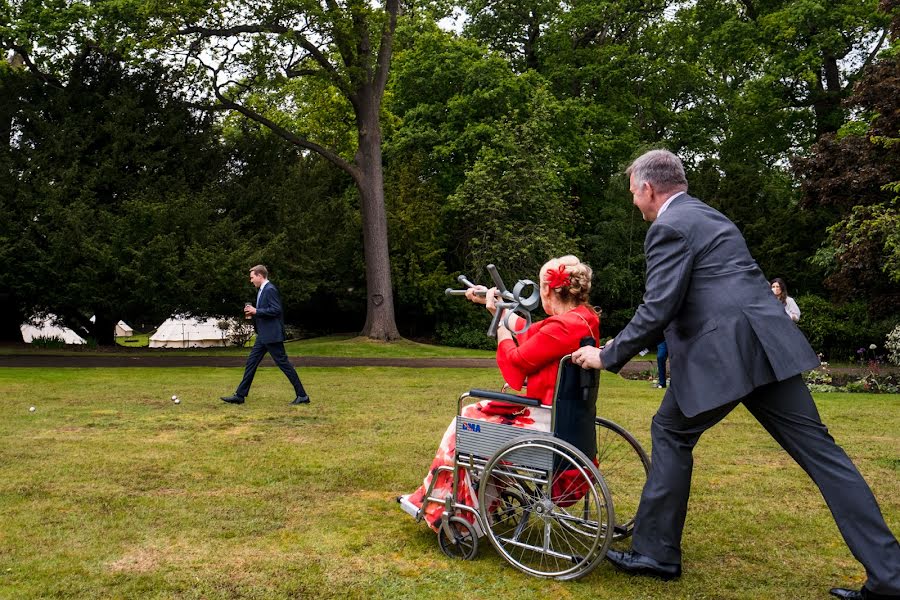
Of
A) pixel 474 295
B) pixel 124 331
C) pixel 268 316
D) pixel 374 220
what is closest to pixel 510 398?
pixel 474 295

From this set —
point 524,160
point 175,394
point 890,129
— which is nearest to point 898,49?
point 890,129

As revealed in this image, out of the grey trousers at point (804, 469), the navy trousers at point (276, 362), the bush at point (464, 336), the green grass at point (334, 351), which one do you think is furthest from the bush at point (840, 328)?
the grey trousers at point (804, 469)

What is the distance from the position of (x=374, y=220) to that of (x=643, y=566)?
23.3m

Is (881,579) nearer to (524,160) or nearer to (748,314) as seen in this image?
(748,314)

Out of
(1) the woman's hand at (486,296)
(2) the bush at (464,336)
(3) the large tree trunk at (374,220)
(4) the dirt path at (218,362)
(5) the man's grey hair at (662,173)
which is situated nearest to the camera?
(5) the man's grey hair at (662,173)

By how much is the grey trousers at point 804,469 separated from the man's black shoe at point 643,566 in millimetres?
32

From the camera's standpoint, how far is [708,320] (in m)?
4.30

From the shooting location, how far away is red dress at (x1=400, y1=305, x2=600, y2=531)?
470 cm

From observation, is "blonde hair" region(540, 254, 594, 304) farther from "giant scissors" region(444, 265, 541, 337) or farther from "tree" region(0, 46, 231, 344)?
"tree" region(0, 46, 231, 344)

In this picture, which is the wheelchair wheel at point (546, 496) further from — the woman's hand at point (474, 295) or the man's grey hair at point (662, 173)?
the man's grey hair at point (662, 173)

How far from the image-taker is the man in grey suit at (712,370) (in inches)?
160

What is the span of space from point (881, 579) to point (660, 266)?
1764 millimetres

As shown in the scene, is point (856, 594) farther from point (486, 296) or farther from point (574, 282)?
point (486, 296)

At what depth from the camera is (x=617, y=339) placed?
172 inches
